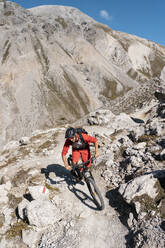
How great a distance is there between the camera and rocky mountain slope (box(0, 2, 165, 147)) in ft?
327

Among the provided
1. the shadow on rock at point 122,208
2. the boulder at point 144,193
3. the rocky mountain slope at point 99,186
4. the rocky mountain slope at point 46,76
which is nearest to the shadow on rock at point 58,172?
the rocky mountain slope at point 99,186

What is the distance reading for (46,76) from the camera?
126 metres

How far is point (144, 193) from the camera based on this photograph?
25.1 feet

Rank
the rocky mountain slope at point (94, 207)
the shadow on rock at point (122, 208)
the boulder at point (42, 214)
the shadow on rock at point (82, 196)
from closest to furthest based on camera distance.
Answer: the shadow on rock at point (122, 208), the rocky mountain slope at point (94, 207), the boulder at point (42, 214), the shadow on rock at point (82, 196)

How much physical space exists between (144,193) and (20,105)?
104216mm

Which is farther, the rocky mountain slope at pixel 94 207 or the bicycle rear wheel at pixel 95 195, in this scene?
the bicycle rear wheel at pixel 95 195

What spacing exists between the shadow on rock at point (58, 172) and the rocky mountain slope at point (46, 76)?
2945 inches

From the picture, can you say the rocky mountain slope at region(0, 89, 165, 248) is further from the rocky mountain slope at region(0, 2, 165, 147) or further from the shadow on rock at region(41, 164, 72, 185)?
the rocky mountain slope at region(0, 2, 165, 147)

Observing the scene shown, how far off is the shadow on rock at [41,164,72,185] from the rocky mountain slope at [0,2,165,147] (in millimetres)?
74804

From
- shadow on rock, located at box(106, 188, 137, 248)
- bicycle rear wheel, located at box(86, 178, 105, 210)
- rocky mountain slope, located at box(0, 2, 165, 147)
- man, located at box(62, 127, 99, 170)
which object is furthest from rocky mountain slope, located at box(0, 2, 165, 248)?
rocky mountain slope, located at box(0, 2, 165, 147)

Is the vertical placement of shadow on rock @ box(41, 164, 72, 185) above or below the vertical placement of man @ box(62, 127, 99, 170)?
below

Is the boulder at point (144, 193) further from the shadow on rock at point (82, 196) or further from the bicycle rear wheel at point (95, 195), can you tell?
the shadow on rock at point (82, 196)

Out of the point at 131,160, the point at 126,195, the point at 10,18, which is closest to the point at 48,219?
the point at 126,195

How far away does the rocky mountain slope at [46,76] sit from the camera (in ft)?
327
